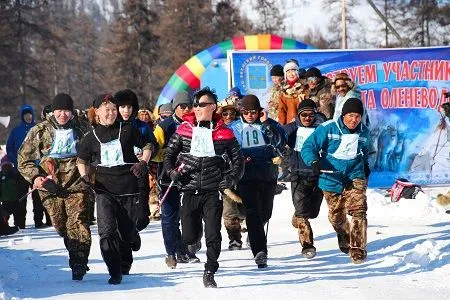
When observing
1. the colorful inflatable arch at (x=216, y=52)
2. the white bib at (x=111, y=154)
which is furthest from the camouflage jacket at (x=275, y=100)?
the colorful inflatable arch at (x=216, y=52)

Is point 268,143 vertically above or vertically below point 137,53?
below

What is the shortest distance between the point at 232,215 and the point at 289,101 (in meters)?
2.35

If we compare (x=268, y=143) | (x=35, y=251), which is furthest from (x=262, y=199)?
(x=35, y=251)

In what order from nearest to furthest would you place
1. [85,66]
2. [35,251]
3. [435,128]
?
1. [35,251]
2. [435,128]
3. [85,66]

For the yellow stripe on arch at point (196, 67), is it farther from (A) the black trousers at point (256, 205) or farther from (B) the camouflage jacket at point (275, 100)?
(A) the black trousers at point (256, 205)

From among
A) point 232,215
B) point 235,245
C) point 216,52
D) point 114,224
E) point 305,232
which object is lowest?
point 235,245

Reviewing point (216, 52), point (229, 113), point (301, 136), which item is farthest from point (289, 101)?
point (216, 52)

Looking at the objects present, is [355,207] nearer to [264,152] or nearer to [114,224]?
[264,152]

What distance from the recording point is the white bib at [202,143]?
24.4 ft

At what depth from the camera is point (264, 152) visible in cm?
876

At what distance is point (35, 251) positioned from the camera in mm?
10578

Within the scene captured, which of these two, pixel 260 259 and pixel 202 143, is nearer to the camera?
pixel 202 143

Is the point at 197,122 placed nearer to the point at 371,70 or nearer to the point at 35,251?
the point at 35,251

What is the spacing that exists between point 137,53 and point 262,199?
4517 centimetres
